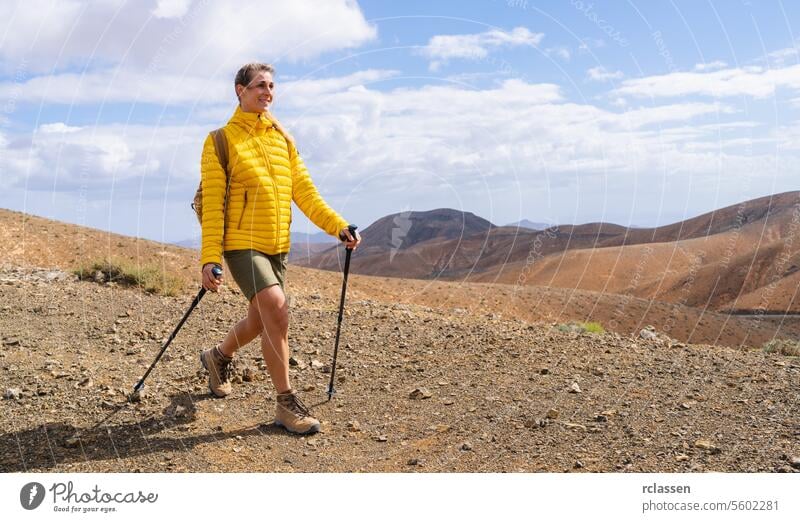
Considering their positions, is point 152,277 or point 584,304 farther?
point 584,304

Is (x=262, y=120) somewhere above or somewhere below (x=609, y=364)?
above

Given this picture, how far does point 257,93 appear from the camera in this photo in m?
4.78

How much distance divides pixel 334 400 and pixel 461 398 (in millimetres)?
1076

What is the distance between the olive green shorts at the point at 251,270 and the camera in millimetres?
4738

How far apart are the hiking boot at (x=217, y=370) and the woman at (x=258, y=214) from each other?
2.88 feet

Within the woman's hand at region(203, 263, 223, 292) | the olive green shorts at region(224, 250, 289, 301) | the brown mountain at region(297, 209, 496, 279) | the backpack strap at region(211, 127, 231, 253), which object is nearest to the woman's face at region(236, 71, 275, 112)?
the backpack strap at region(211, 127, 231, 253)

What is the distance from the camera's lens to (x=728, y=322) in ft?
84.5

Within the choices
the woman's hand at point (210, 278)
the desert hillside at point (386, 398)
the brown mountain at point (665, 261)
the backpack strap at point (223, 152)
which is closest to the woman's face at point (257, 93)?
the backpack strap at point (223, 152)

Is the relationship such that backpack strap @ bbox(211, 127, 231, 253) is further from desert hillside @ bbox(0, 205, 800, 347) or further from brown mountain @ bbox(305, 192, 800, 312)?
brown mountain @ bbox(305, 192, 800, 312)

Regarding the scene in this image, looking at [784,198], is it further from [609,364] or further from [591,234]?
[609,364]

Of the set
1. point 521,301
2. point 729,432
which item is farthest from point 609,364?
point 521,301

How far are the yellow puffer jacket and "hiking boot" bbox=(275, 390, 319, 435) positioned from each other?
109cm

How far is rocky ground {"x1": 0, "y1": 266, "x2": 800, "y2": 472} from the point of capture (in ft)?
15.2
